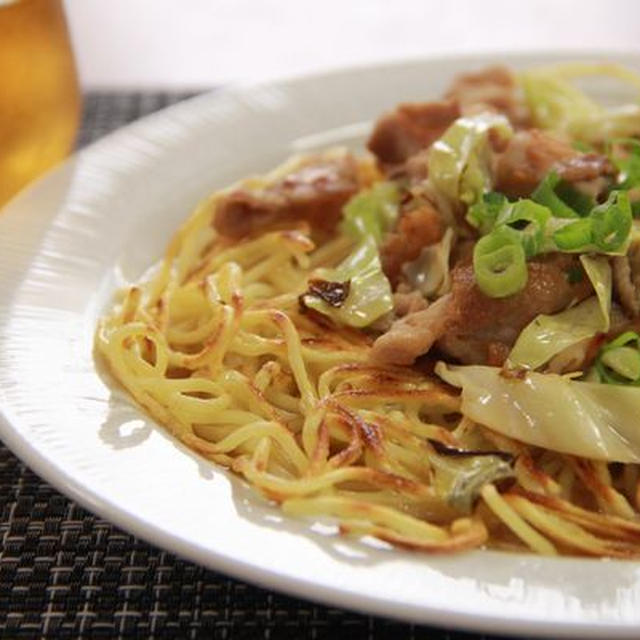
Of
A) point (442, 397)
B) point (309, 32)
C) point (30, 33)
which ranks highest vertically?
point (30, 33)

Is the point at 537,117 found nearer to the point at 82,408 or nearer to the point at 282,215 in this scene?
the point at 282,215

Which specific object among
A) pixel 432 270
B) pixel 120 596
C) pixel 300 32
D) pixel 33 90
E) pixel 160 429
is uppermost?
pixel 33 90

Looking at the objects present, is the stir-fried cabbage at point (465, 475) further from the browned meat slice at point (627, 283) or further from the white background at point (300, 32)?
the white background at point (300, 32)

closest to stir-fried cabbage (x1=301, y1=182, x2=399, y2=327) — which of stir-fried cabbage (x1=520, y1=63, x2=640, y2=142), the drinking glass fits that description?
stir-fried cabbage (x1=520, y1=63, x2=640, y2=142)

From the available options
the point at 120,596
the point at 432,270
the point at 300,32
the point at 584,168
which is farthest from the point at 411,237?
the point at 300,32

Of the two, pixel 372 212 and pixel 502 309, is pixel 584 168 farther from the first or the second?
pixel 372 212

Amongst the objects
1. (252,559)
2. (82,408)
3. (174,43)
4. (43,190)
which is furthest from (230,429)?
(174,43)
